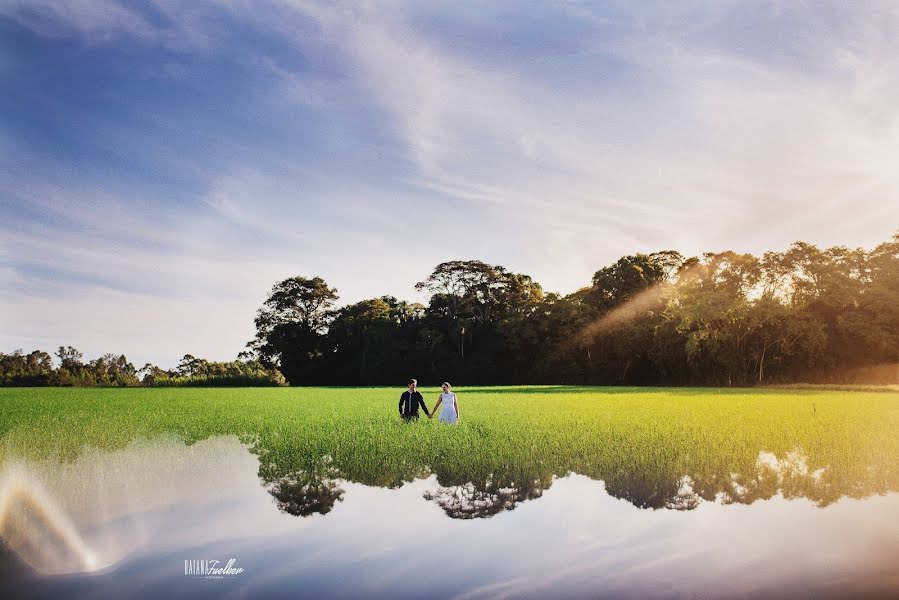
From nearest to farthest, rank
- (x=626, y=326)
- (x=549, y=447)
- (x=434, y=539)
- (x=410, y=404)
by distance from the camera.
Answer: (x=434, y=539) → (x=549, y=447) → (x=410, y=404) → (x=626, y=326)

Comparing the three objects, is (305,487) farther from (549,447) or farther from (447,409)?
(447,409)

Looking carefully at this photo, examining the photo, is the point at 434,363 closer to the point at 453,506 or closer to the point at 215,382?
the point at 215,382

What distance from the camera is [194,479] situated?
28.2ft

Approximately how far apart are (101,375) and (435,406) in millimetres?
52717

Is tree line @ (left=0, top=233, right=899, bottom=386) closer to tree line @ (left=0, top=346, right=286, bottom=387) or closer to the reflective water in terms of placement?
tree line @ (left=0, top=346, right=286, bottom=387)

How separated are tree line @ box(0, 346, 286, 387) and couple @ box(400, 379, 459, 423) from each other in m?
44.1

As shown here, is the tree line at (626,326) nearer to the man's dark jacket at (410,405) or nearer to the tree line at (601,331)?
the tree line at (601,331)

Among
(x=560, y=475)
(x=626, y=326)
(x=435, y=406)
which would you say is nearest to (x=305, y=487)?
(x=560, y=475)

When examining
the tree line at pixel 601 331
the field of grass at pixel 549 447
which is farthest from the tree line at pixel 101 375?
the field of grass at pixel 549 447

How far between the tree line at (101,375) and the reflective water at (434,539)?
1969 inches

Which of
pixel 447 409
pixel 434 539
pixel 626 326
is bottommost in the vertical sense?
pixel 434 539

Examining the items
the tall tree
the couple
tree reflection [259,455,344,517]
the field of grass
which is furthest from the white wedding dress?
the tall tree

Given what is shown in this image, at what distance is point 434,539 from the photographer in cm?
580

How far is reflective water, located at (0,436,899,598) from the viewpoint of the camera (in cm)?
467
